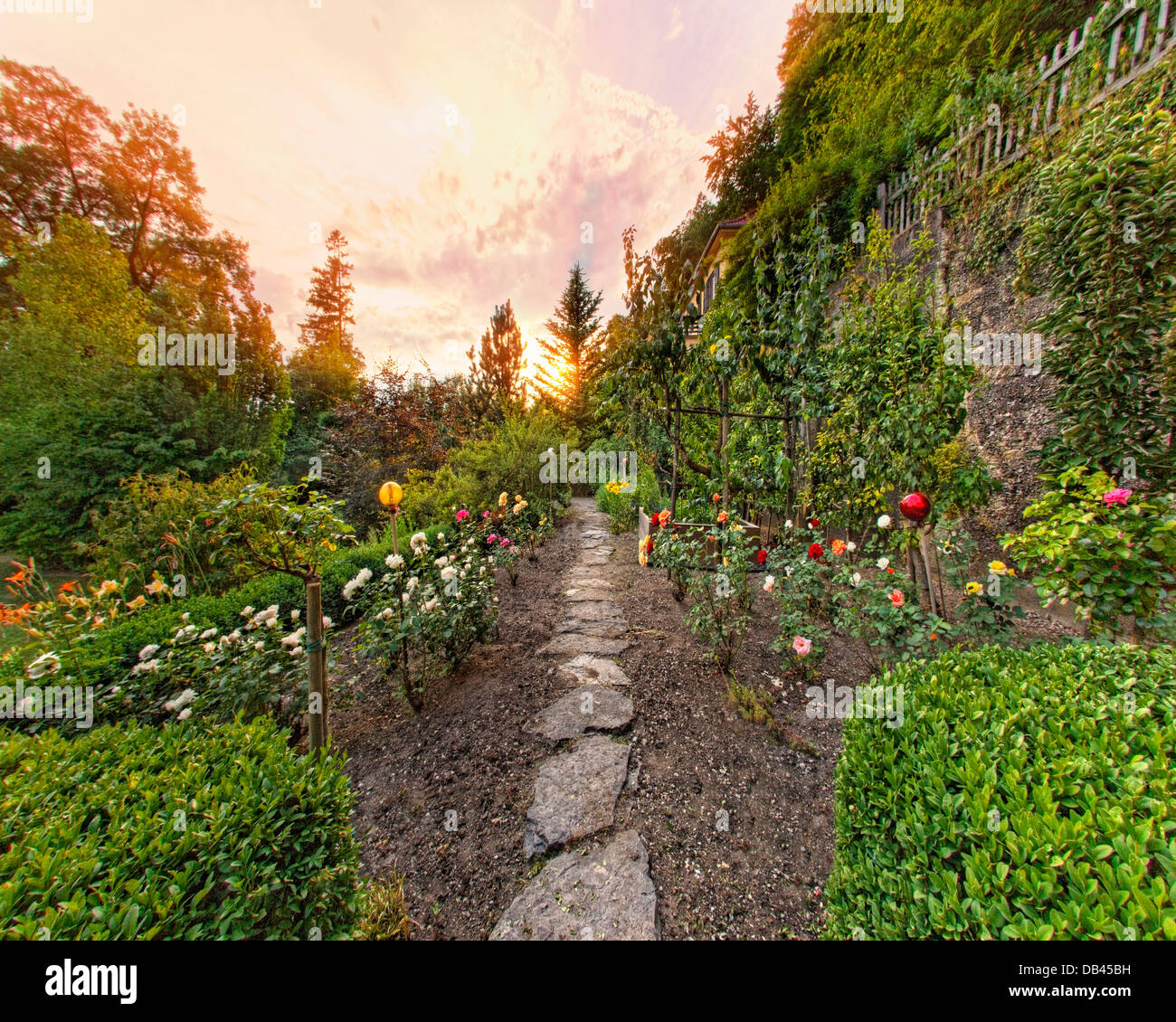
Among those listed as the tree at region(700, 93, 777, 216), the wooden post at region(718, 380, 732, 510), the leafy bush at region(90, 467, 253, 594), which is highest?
the tree at region(700, 93, 777, 216)

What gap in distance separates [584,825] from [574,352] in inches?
672

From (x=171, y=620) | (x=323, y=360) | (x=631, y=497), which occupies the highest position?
(x=323, y=360)

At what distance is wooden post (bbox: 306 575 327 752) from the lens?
175cm

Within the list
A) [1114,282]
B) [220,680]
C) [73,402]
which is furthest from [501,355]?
[1114,282]

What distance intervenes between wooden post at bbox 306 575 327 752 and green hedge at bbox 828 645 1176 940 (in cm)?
214

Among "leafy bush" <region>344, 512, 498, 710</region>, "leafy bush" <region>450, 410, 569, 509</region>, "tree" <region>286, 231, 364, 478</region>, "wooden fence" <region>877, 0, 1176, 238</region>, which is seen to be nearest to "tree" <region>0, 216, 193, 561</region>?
"tree" <region>286, 231, 364, 478</region>

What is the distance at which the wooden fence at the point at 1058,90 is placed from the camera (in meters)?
2.75

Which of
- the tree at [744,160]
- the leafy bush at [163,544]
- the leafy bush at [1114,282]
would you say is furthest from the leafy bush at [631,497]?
the tree at [744,160]

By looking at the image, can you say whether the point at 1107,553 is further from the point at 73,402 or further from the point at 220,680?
the point at 73,402

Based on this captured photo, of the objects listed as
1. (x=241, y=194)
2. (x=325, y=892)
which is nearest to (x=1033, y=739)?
(x=325, y=892)

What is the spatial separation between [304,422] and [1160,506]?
1780 cm

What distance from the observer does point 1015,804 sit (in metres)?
0.88

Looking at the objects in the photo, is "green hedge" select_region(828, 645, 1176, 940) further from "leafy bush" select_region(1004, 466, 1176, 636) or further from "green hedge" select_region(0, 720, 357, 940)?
"green hedge" select_region(0, 720, 357, 940)
